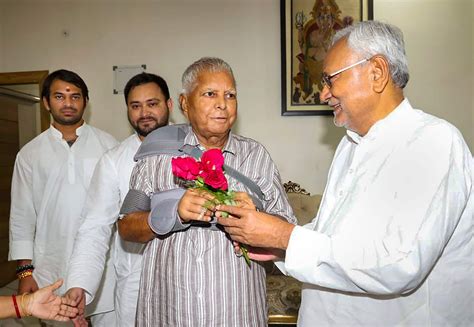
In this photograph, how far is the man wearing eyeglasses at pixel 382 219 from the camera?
1.12 meters

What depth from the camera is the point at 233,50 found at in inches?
168

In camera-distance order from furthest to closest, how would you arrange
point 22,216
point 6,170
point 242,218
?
point 6,170
point 22,216
point 242,218

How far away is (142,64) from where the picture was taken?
14.3 ft

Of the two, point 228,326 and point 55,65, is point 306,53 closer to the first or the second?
point 55,65

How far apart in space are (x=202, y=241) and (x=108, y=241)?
0.67m

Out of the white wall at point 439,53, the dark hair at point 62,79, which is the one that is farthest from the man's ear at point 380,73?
the white wall at point 439,53

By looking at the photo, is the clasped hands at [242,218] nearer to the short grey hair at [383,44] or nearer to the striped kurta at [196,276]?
the striped kurta at [196,276]

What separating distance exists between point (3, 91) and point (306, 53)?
14.5 feet

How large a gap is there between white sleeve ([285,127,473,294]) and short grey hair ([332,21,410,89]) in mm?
292

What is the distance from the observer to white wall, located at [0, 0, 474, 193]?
Result: 13.5 feet

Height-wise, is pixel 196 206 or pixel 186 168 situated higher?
pixel 186 168

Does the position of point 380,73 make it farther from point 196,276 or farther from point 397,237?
point 196,276

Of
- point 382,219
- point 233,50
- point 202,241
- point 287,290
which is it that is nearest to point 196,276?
point 202,241

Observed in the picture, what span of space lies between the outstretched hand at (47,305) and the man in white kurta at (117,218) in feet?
0.31
